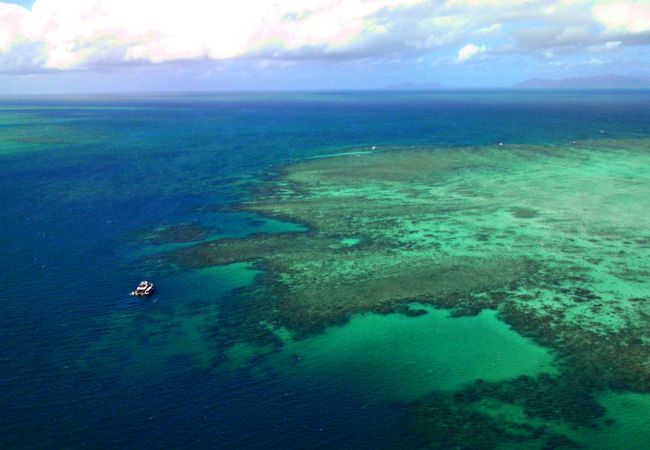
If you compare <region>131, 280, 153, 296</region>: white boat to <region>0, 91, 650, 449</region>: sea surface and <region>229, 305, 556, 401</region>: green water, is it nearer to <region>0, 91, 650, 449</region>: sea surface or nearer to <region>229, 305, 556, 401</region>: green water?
<region>0, 91, 650, 449</region>: sea surface

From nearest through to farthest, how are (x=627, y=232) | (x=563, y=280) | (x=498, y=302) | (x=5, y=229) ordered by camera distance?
(x=498, y=302) < (x=563, y=280) < (x=627, y=232) < (x=5, y=229)

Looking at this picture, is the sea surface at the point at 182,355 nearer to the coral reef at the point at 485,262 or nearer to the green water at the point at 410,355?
the green water at the point at 410,355

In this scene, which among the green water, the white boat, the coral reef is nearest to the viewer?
the coral reef

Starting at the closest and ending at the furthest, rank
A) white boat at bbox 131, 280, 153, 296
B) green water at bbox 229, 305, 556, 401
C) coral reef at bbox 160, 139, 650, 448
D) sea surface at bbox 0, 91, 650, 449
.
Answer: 1. sea surface at bbox 0, 91, 650, 449
2. coral reef at bbox 160, 139, 650, 448
3. green water at bbox 229, 305, 556, 401
4. white boat at bbox 131, 280, 153, 296

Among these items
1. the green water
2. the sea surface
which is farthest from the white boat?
the green water

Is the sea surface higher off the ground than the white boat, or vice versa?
the white boat

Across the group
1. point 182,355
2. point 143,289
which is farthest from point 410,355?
point 143,289

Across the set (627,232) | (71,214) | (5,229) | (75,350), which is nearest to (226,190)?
(71,214)

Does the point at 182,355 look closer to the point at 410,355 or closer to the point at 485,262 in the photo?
the point at 410,355

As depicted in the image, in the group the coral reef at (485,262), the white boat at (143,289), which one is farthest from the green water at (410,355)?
the white boat at (143,289)

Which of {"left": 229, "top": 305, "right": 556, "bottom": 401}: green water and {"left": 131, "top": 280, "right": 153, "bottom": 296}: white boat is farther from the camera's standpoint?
{"left": 131, "top": 280, "right": 153, "bottom": 296}: white boat

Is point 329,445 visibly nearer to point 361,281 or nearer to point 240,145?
point 361,281
